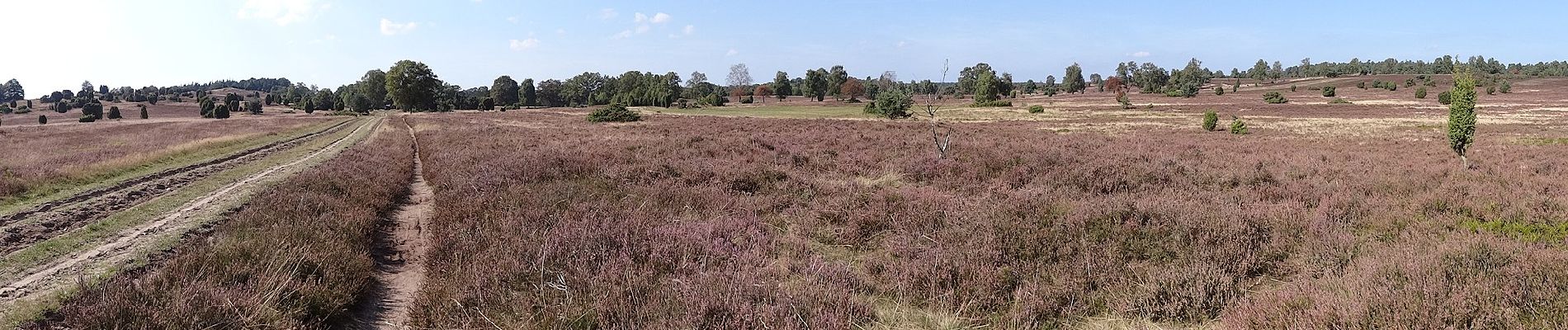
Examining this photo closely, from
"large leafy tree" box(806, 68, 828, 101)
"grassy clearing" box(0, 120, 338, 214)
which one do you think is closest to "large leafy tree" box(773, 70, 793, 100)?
"large leafy tree" box(806, 68, 828, 101)

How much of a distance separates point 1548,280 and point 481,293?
282 inches

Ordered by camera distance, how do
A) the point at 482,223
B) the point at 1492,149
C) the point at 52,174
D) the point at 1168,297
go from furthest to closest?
the point at 1492,149, the point at 52,174, the point at 482,223, the point at 1168,297

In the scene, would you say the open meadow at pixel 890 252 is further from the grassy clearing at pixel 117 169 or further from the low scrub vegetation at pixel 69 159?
the low scrub vegetation at pixel 69 159

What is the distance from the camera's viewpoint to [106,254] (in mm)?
6598

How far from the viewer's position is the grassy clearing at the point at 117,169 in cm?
1105

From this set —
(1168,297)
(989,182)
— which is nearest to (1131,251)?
(1168,297)

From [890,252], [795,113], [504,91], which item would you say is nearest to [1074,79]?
[795,113]

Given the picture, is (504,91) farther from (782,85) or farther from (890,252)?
(890,252)

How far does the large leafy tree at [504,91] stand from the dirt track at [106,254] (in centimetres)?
11966

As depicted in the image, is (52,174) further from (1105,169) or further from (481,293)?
(1105,169)

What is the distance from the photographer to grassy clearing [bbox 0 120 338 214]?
11.0 meters

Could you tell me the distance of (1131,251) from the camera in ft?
18.9

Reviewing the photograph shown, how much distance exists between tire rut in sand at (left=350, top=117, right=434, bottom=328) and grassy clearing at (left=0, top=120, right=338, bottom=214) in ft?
20.1

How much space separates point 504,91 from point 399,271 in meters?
128
